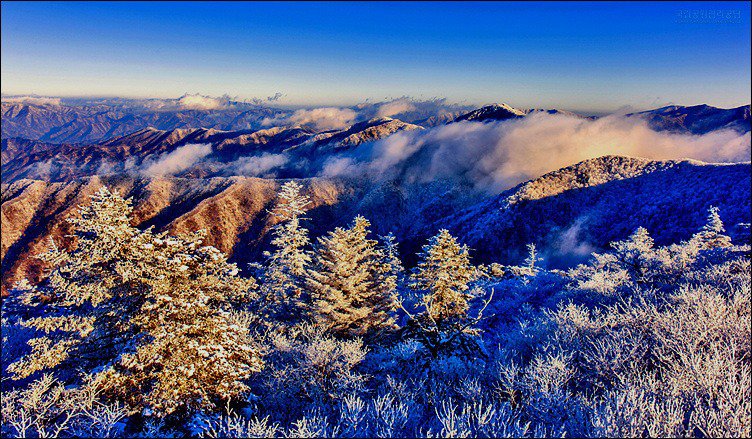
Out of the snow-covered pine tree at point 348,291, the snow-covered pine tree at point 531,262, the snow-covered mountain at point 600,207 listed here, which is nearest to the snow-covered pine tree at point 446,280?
the snow-covered pine tree at point 348,291

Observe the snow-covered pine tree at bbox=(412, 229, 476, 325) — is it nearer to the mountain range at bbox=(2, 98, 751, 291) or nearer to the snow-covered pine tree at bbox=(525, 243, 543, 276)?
the snow-covered pine tree at bbox=(525, 243, 543, 276)

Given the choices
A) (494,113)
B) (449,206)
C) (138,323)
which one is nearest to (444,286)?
(138,323)

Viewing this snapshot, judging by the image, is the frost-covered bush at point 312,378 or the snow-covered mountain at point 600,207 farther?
the snow-covered mountain at point 600,207

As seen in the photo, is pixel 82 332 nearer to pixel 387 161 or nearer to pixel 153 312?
pixel 153 312

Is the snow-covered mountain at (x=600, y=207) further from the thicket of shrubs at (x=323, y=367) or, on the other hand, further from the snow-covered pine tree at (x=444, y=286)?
the thicket of shrubs at (x=323, y=367)

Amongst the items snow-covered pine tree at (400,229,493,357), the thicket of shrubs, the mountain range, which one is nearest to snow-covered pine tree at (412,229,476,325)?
snow-covered pine tree at (400,229,493,357)
